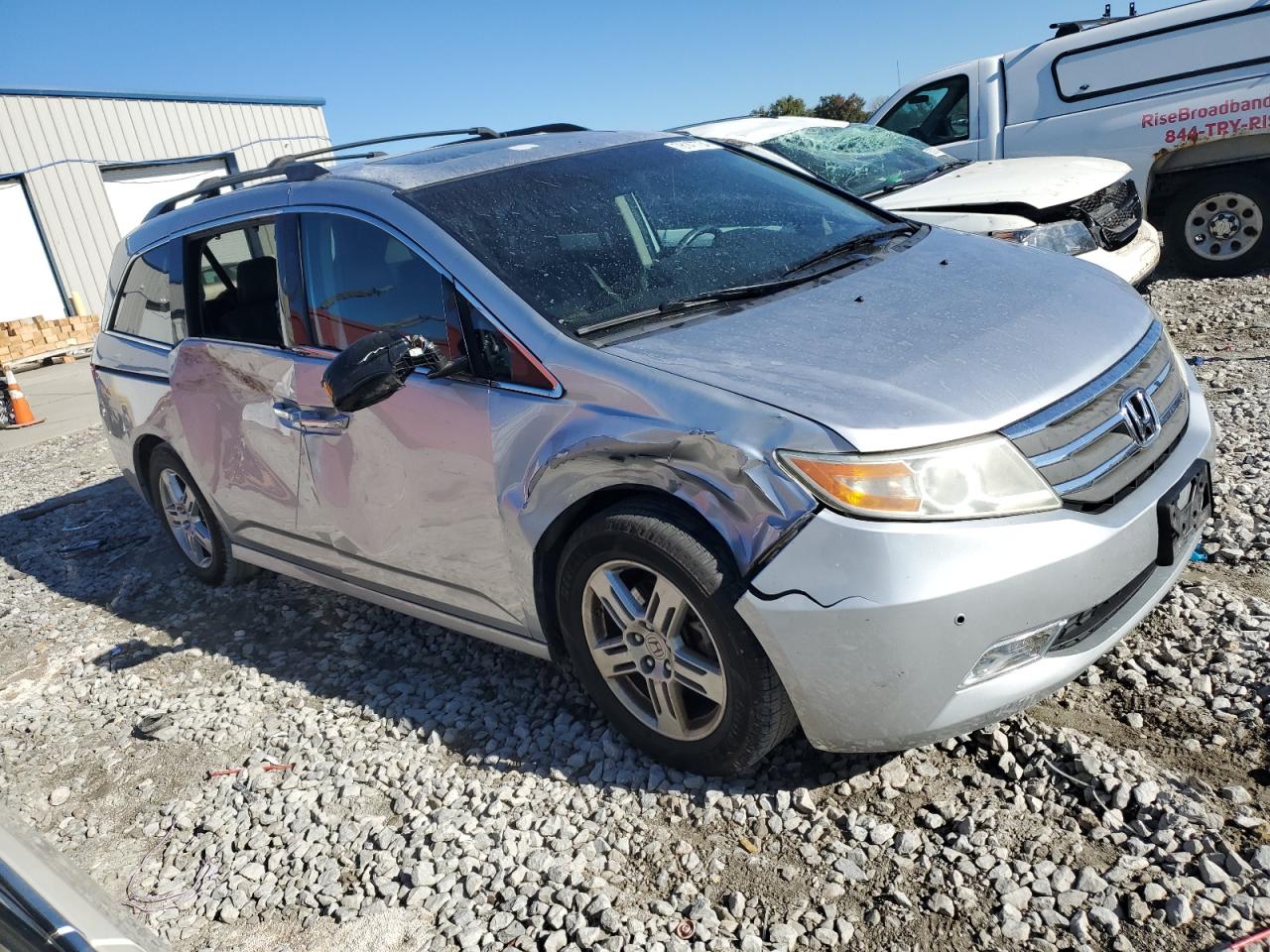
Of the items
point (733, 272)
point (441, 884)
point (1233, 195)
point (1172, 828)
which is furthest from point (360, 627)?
point (1233, 195)

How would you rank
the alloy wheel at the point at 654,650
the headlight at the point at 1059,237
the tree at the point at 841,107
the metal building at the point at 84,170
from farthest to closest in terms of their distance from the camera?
the tree at the point at 841,107
the metal building at the point at 84,170
the headlight at the point at 1059,237
the alloy wheel at the point at 654,650

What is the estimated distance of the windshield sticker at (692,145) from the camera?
407cm

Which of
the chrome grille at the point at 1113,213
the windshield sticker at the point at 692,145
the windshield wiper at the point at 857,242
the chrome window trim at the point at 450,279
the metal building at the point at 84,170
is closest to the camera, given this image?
the chrome window trim at the point at 450,279

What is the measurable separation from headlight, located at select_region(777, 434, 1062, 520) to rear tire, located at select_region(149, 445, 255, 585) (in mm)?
3291

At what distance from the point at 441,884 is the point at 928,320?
1.99m

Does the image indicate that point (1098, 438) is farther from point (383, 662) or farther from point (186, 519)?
point (186, 519)

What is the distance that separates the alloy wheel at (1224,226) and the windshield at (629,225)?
18.0ft

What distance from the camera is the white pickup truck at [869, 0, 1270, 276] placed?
7.84m

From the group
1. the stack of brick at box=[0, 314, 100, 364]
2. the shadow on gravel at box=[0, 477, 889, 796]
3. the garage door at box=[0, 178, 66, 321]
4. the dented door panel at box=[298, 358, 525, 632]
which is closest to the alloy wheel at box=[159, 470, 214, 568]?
the shadow on gravel at box=[0, 477, 889, 796]

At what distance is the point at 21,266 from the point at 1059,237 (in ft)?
62.9

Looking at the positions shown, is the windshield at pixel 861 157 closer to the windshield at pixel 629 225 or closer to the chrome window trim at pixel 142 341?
the windshield at pixel 629 225

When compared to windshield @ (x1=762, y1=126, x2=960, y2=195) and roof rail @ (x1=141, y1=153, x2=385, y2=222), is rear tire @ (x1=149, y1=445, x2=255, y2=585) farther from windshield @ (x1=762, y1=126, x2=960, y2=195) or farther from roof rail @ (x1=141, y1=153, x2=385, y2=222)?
windshield @ (x1=762, y1=126, x2=960, y2=195)

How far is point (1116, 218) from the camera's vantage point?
6832mm

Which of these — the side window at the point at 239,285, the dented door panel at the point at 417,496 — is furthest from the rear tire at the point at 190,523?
the dented door panel at the point at 417,496
